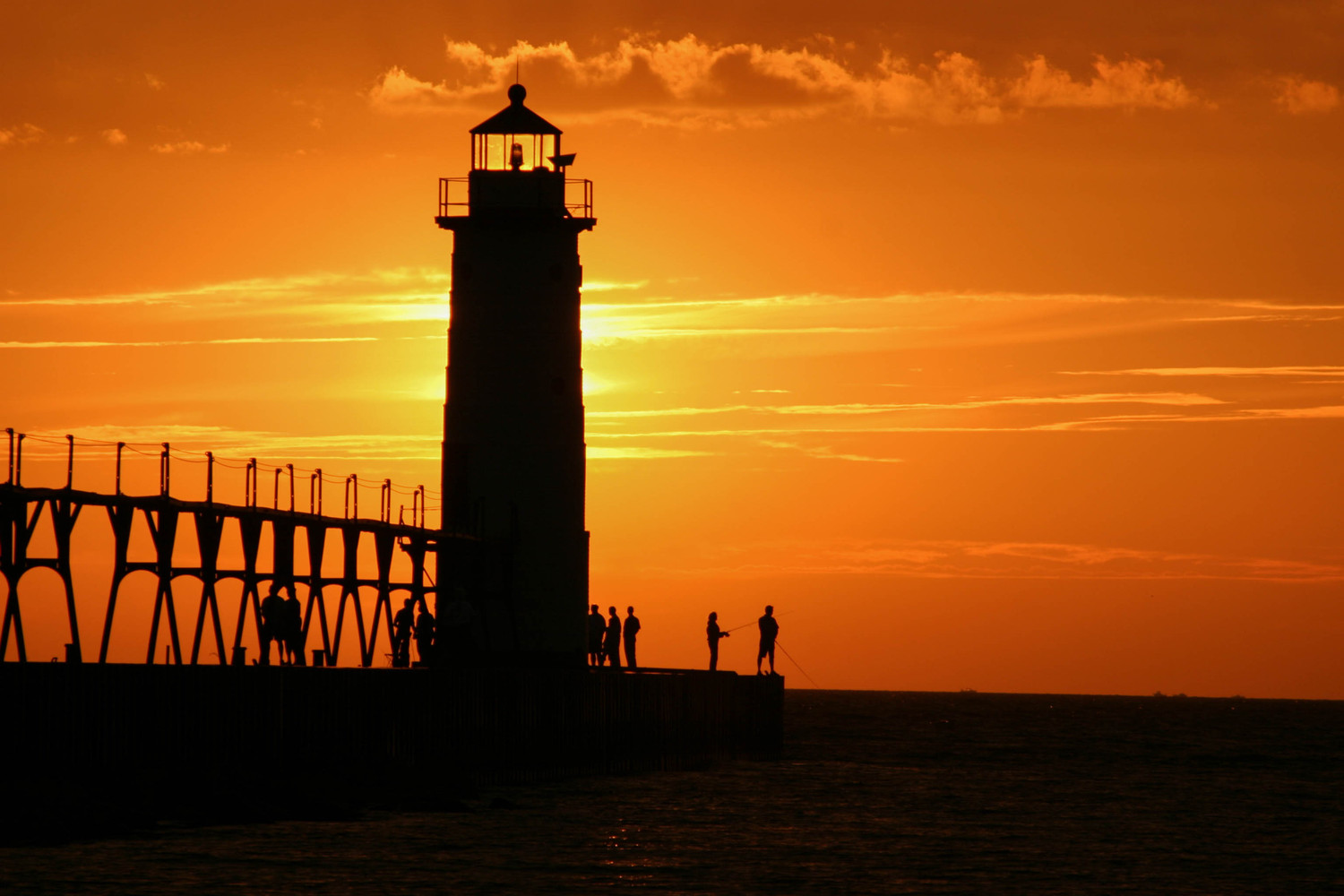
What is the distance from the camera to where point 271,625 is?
3519cm

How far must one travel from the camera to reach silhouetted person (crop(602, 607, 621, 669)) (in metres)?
45.3

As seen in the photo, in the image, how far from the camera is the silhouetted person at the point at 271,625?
3491cm

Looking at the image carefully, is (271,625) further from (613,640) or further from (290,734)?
(613,640)

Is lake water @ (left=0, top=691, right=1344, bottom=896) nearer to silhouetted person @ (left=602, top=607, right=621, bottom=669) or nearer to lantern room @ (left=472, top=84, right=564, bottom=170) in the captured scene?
silhouetted person @ (left=602, top=607, right=621, bottom=669)

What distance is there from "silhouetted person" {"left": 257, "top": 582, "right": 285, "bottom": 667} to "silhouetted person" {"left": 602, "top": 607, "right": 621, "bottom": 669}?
1084 cm

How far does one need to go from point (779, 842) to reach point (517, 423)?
14.8m

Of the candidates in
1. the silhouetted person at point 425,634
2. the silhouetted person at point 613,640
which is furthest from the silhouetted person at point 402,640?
the silhouetted person at point 613,640

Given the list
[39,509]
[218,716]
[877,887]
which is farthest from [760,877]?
[39,509]

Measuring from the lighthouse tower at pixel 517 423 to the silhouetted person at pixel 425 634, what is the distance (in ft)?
13.6

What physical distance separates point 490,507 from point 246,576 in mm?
6749

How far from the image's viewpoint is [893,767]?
53.7 meters

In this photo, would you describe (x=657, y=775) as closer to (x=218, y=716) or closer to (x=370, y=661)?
(x=370, y=661)

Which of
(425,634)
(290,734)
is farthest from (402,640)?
(290,734)

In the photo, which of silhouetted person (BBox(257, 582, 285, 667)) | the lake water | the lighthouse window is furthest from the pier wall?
the lighthouse window
